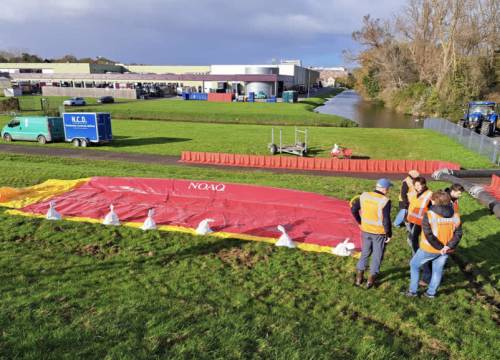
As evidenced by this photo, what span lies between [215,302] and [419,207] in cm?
477

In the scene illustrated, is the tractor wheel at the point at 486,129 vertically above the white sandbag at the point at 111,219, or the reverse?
the tractor wheel at the point at 486,129

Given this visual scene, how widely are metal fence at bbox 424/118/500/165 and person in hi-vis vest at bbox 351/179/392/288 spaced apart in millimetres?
18498

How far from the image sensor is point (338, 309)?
6.62 meters

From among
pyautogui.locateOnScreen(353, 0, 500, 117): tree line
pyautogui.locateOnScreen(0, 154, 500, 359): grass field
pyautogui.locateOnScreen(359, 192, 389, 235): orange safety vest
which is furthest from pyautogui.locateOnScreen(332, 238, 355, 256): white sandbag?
pyautogui.locateOnScreen(353, 0, 500, 117): tree line

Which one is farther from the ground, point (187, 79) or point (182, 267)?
point (187, 79)

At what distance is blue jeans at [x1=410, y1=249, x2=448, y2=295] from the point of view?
6707mm

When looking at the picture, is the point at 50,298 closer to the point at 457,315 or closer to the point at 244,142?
the point at 457,315

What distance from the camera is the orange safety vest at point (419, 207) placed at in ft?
25.9

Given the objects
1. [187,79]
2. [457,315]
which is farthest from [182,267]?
[187,79]

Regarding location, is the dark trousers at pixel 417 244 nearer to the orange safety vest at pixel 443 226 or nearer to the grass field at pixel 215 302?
the grass field at pixel 215 302

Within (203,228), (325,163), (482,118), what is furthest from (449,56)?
(203,228)

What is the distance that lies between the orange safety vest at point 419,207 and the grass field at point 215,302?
3.95ft

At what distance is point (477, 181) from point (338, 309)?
14968mm

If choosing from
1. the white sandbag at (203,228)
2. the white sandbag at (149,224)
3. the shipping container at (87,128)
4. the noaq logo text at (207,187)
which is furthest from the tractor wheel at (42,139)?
the white sandbag at (203,228)
